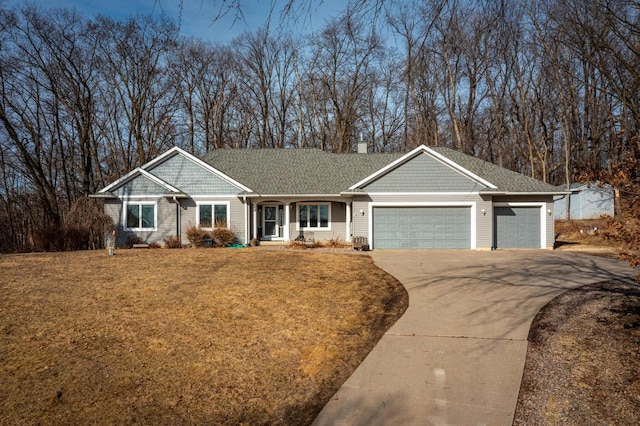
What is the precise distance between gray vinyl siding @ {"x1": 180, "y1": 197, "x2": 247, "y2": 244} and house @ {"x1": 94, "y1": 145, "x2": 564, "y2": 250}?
0.17 feet

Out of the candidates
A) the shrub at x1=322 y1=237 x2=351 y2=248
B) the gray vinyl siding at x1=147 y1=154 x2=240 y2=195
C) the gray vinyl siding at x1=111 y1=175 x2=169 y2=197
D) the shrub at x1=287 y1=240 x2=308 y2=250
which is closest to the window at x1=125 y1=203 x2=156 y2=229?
the gray vinyl siding at x1=111 y1=175 x2=169 y2=197

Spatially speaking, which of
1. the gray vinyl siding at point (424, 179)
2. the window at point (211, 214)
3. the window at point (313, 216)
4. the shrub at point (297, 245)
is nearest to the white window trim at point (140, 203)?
the window at point (211, 214)

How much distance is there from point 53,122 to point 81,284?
24.5 metres

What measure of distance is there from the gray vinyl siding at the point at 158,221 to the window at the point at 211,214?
130 cm

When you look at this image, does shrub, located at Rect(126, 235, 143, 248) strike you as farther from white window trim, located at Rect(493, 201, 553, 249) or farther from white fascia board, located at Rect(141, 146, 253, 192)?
white window trim, located at Rect(493, 201, 553, 249)

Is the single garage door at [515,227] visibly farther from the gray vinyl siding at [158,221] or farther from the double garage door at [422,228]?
the gray vinyl siding at [158,221]

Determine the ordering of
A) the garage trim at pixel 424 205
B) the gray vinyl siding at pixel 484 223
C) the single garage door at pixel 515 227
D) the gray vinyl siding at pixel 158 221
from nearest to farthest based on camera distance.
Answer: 1. the gray vinyl siding at pixel 484 223
2. the garage trim at pixel 424 205
3. the single garage door at pixel 515 227
4. the gray vinyl siding at pixel 158 221

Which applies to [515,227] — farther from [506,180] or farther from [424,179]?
[424,179]

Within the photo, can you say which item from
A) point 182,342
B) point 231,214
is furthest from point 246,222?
point 182,342

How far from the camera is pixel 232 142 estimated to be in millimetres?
36438

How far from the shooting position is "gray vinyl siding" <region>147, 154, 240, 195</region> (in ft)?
→ 65.7

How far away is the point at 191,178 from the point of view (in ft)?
66.0

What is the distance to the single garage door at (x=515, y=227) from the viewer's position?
61.7ft

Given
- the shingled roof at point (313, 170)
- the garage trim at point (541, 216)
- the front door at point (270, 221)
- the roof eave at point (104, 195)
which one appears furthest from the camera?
the front door at point (270, 221)
